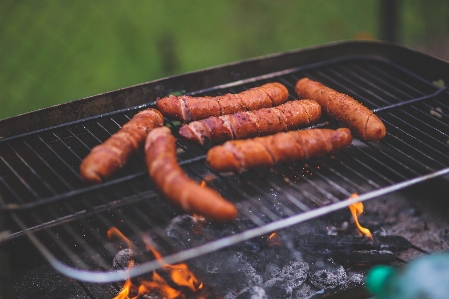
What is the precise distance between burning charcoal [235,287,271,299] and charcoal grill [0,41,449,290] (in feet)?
1.45

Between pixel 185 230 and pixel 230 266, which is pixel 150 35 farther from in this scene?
pixel 230 266

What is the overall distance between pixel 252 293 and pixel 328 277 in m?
0.59

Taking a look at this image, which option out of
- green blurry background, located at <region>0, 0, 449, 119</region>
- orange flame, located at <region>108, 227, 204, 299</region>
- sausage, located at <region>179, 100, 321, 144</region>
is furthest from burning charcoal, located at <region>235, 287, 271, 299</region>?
green blurry background, located at <region>0, 0, 449, 119</region>

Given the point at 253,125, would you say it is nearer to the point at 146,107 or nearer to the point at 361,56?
the point at 146,107

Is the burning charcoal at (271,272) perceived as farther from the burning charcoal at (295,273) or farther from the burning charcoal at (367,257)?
the burning charcoal at (367,257)

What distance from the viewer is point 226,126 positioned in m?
3.18

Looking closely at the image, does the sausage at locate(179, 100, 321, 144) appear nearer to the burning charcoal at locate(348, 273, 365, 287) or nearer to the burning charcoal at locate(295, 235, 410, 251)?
the burning charcoal at locate(295, 235, 410, 251)

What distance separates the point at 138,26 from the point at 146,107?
448 cm

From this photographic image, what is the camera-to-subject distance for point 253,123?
3.23 metres

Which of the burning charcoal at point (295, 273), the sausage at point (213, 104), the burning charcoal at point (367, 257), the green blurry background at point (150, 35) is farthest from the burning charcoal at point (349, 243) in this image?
the green blurry background at point (150, 35)

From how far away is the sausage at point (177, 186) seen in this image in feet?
8.03

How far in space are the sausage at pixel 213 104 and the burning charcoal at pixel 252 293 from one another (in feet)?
3.91

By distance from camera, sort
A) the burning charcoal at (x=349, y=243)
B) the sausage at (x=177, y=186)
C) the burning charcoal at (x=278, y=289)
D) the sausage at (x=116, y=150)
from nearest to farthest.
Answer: the sausage at (x=177, y=186)
the sausage at (x=116, y=150)
the burning charcoal at (x=278, y=289)
the burning charcoal at (x=349, y=243)

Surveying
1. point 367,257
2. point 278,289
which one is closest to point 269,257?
point 278,289
